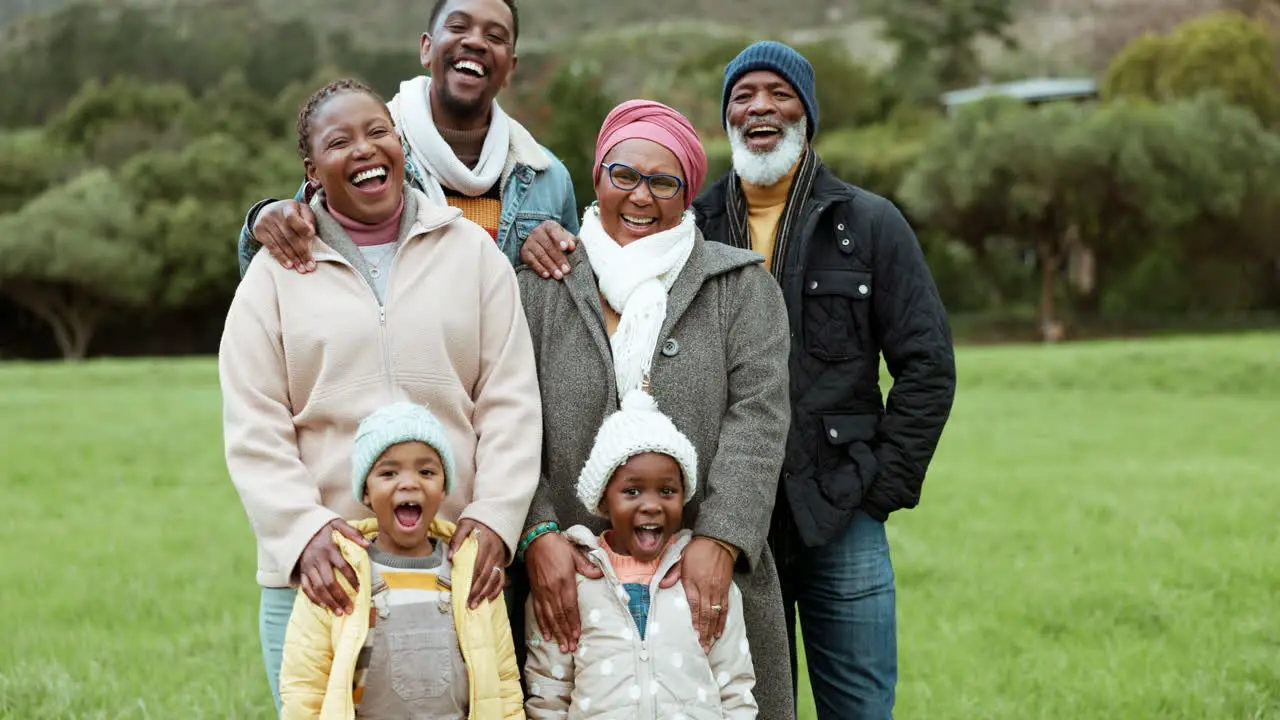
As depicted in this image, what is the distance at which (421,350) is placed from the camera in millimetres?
3156

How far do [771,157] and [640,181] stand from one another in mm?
652

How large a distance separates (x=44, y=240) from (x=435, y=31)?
120ft

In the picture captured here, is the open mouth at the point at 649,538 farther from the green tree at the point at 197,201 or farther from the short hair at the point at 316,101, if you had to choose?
the green tree at the point at 197,201

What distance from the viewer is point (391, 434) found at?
9.67ft

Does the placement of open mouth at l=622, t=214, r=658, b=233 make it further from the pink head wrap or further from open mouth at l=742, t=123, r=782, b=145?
open mouth at l=742, t=123, r=782, b=145

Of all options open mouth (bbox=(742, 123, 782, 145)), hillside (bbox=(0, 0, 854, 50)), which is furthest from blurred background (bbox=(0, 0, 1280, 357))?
hillside (bbox=(0, 0, 854, 50))

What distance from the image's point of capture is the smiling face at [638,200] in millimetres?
3309

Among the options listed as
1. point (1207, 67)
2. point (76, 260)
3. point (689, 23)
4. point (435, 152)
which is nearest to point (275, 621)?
point (435, 152)

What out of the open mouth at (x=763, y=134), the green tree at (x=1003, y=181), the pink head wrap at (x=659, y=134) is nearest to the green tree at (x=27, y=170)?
the green tree at (x=1003, y=181)

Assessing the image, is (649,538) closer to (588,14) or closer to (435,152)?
(435,152)

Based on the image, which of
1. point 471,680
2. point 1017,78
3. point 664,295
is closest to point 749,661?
point 471,680

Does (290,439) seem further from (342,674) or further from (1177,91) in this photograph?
(1177,91)

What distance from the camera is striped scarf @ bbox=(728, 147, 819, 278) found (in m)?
3.79

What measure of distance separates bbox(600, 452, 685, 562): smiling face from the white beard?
3.65ft
